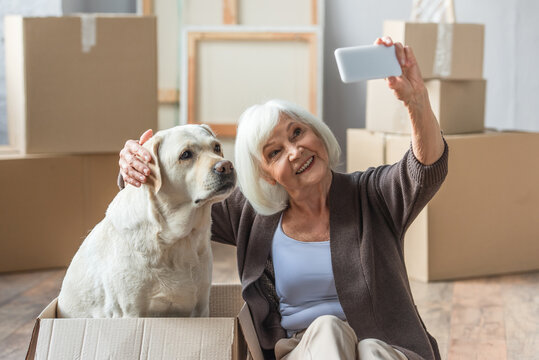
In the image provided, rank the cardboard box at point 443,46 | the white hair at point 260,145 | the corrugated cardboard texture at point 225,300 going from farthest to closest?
1. the cardboard box at point 443,46
2. the corrugated cardboard texture at point 225,300
3. the white hair at point 260,145

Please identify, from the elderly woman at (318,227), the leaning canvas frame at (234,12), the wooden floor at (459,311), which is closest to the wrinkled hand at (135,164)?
the elderly woman at (318,227)

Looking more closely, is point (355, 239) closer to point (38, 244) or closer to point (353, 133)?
point (353, 133)

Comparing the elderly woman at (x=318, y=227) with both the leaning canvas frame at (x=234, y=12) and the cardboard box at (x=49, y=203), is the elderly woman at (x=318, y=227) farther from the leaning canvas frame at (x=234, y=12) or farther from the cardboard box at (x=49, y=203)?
the leaning canvas frame at (x=234, y=12)

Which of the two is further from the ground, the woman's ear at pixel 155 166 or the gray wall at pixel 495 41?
the gray wall at pixel 495 41

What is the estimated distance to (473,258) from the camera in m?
3.16

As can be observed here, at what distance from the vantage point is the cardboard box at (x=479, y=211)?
3078 mm

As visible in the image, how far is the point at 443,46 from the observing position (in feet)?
10.00

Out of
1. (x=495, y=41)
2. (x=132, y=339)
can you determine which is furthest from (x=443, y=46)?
(x=132, y=339)

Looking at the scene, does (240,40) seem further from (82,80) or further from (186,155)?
(186,155)

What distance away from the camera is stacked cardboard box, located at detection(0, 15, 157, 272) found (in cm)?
309

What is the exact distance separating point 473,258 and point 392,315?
1.66m

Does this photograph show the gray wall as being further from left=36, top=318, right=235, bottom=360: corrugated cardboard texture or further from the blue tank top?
left=36, top=318, right=235, bottom=360: corrugated cardboard texture

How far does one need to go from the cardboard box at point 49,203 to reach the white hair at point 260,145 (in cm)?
169

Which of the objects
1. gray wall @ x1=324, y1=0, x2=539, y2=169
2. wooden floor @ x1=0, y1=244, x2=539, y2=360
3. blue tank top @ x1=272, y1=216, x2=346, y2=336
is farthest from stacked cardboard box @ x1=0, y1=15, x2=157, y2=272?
blue tank top @ x1=272, y1=216, x2=346, y2=336
